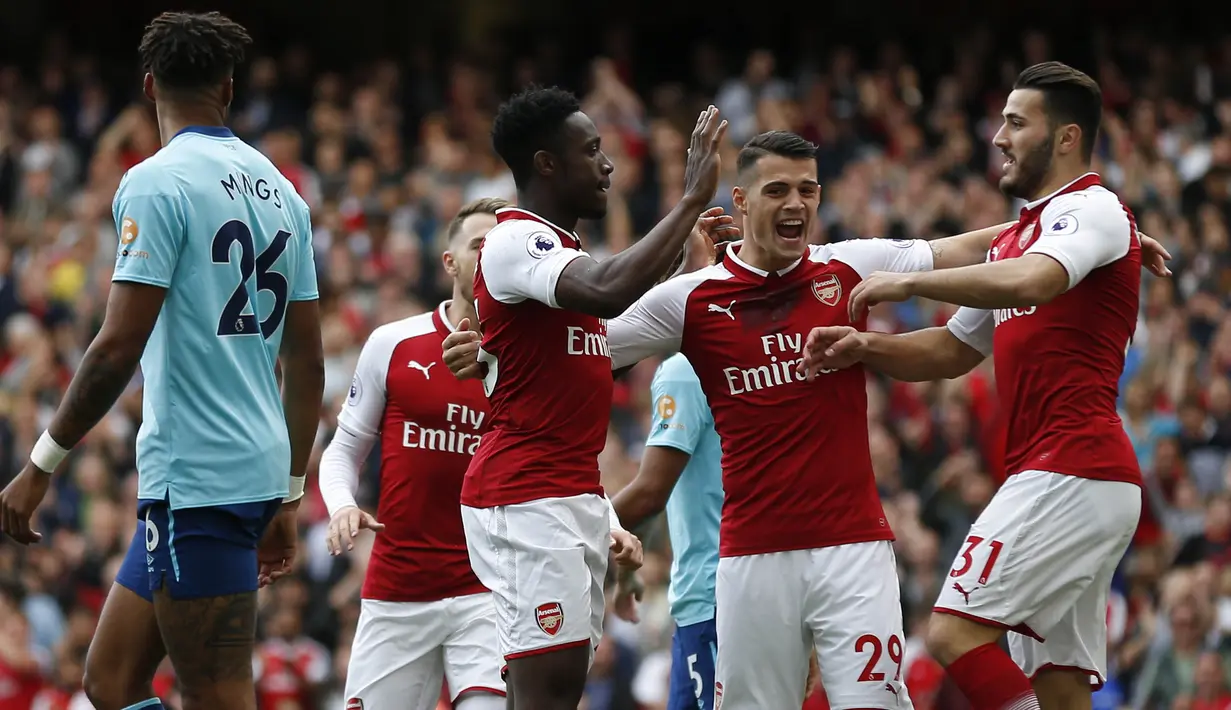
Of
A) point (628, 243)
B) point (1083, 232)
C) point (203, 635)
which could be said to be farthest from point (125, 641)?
point (628, 243)

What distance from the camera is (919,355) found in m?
6.67

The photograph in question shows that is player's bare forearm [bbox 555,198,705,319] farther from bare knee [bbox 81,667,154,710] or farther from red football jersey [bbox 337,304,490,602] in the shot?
bare knee [bbox 81,667,154,710]

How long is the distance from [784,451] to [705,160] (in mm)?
1196

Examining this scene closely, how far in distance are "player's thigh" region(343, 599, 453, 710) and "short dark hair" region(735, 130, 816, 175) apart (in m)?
2.32

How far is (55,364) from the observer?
16422mm

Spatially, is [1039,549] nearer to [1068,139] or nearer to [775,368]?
[775,368]

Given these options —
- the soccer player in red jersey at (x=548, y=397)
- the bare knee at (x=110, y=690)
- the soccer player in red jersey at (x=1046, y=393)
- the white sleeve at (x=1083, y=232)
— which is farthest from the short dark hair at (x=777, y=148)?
the bare knee at (x=110, y=690)

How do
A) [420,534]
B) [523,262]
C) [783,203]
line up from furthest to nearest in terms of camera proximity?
1. [420,534]
2. [783,203]
3. [523,262]

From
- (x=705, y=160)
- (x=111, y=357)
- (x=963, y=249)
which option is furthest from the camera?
(x=963, y=249)

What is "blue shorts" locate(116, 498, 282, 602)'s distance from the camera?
5688 millimetres

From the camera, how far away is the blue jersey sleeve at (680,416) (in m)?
7.44

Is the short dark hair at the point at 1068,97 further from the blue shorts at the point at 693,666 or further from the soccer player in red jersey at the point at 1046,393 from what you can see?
the blue shorts at the point at 693,666

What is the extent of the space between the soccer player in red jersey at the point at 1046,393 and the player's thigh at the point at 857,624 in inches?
10.4

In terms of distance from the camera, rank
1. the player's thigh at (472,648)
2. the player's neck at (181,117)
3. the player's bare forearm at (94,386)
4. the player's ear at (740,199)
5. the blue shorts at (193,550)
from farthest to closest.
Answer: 1. the player's thigh at (472,648)
2. the player's ear at (740,199)
3. the player's neck at (181,117)
4. the blue shorts at (193,550)
5. the player's bare forearm at (94,386)
